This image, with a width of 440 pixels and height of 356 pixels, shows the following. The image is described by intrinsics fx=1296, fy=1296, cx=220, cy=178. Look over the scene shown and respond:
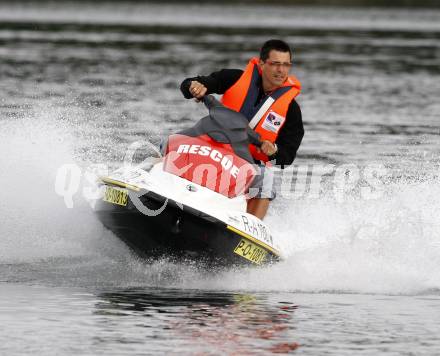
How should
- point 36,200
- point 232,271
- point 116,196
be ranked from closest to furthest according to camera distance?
point 116,196 → point 232,271 → point 36,200

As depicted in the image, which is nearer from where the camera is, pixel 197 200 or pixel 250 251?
pixel 197 200

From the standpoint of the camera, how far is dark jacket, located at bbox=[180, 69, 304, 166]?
1152 centimetres

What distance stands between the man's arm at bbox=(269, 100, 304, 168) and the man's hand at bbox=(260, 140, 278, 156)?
10.8 inches

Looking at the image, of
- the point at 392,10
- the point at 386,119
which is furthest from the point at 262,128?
the point at 392,10

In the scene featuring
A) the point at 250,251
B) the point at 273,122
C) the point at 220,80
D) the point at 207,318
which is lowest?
the point at 207,318

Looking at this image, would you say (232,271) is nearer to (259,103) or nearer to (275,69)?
(259,103)

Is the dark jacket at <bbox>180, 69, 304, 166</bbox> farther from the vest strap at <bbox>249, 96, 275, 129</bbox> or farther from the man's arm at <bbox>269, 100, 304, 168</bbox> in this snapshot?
the vest strap at <bbox>249, 96, 275, 129</bbox>

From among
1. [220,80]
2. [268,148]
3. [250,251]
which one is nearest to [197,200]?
[250,251]

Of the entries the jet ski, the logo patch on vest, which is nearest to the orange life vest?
the logo patch on vest

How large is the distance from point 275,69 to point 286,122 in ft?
1.60

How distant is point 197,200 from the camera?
10758 millimetres

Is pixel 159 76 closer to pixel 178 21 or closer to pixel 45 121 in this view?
pixel 45 121

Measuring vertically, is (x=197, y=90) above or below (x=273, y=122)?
above

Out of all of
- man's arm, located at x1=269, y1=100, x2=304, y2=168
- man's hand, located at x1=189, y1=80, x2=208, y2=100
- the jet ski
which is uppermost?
man's hand, located at x1=189, y1=80, x2=208, y2=100
